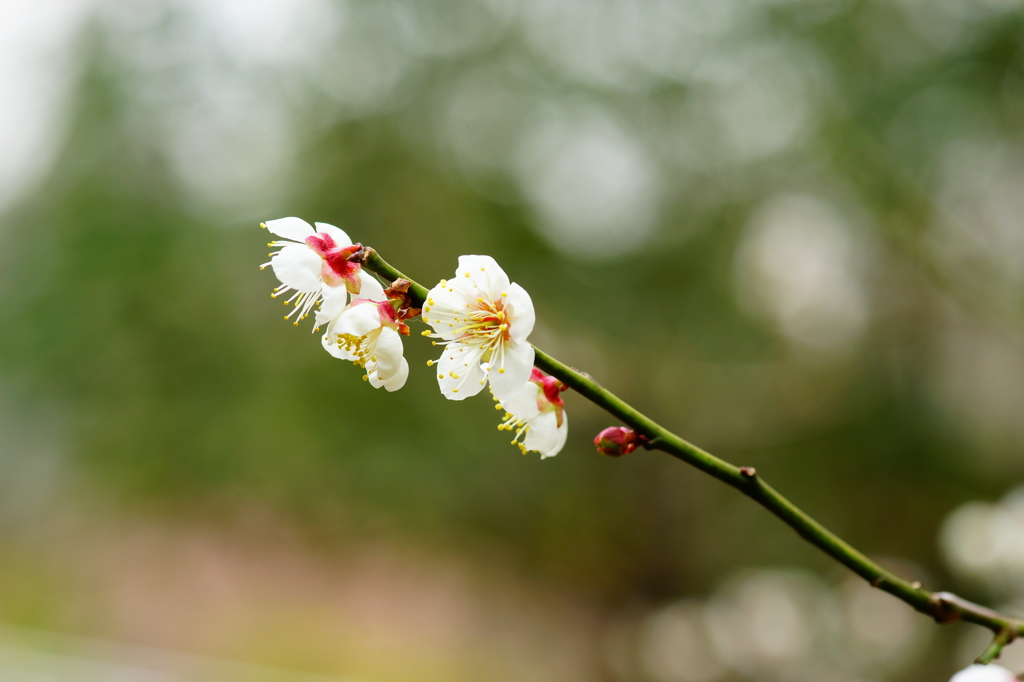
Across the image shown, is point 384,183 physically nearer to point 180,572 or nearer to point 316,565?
point 316,565

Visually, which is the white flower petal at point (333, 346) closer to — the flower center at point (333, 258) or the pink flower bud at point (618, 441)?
the flower center at point (333, 258)

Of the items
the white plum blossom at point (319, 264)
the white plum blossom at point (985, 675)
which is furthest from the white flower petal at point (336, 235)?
the white plum blossom at point (985, 675)

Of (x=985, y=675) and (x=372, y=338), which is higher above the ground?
(x=372, y=338)

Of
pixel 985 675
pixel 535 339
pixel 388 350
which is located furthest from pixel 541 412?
pixel 535 339


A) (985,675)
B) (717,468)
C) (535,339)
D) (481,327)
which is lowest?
(985,675)

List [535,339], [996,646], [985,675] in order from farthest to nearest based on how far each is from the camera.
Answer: [535,339], [996,646], [985,675]

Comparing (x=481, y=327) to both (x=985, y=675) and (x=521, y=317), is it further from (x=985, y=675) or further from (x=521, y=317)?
(x=985, y=675)

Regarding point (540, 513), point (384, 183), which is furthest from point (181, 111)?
point (540, 513)
